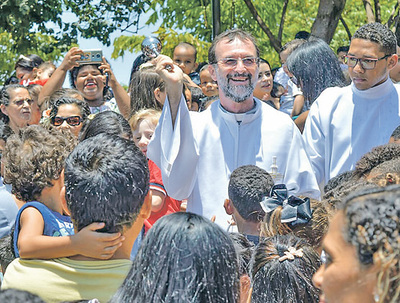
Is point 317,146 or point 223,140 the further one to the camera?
point 317,146

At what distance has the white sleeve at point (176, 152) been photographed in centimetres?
461

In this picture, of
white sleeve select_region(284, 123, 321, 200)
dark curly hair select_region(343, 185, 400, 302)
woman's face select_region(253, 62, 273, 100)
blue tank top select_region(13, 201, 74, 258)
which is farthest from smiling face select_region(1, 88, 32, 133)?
dark curly hair select_region(343, 185, 400, 302)

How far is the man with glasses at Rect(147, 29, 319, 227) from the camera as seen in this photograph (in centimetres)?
463

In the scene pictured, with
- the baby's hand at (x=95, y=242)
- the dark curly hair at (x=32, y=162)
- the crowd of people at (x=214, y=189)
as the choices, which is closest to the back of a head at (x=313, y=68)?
the crowd of people at (x=214, y=189)

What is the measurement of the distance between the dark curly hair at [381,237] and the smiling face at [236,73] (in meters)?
3.11

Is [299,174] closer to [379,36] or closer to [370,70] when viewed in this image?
[370,70]

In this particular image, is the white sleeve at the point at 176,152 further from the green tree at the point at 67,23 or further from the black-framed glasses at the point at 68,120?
the green tree at the point at 67,23

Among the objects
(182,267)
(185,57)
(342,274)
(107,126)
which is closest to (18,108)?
(185,57)

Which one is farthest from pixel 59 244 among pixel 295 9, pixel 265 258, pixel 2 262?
pixel 295 9

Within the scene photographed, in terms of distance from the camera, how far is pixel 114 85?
6535 mm

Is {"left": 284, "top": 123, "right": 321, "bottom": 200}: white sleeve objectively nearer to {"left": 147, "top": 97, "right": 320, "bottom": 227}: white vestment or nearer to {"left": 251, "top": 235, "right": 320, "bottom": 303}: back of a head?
{"left": 147, "top": 97, "right": 320, "bottom": 227}: white vestment

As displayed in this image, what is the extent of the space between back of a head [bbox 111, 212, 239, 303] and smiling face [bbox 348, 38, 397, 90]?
10.2 feet

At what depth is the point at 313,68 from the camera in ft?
18.7

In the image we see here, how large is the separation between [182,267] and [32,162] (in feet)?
5.97
